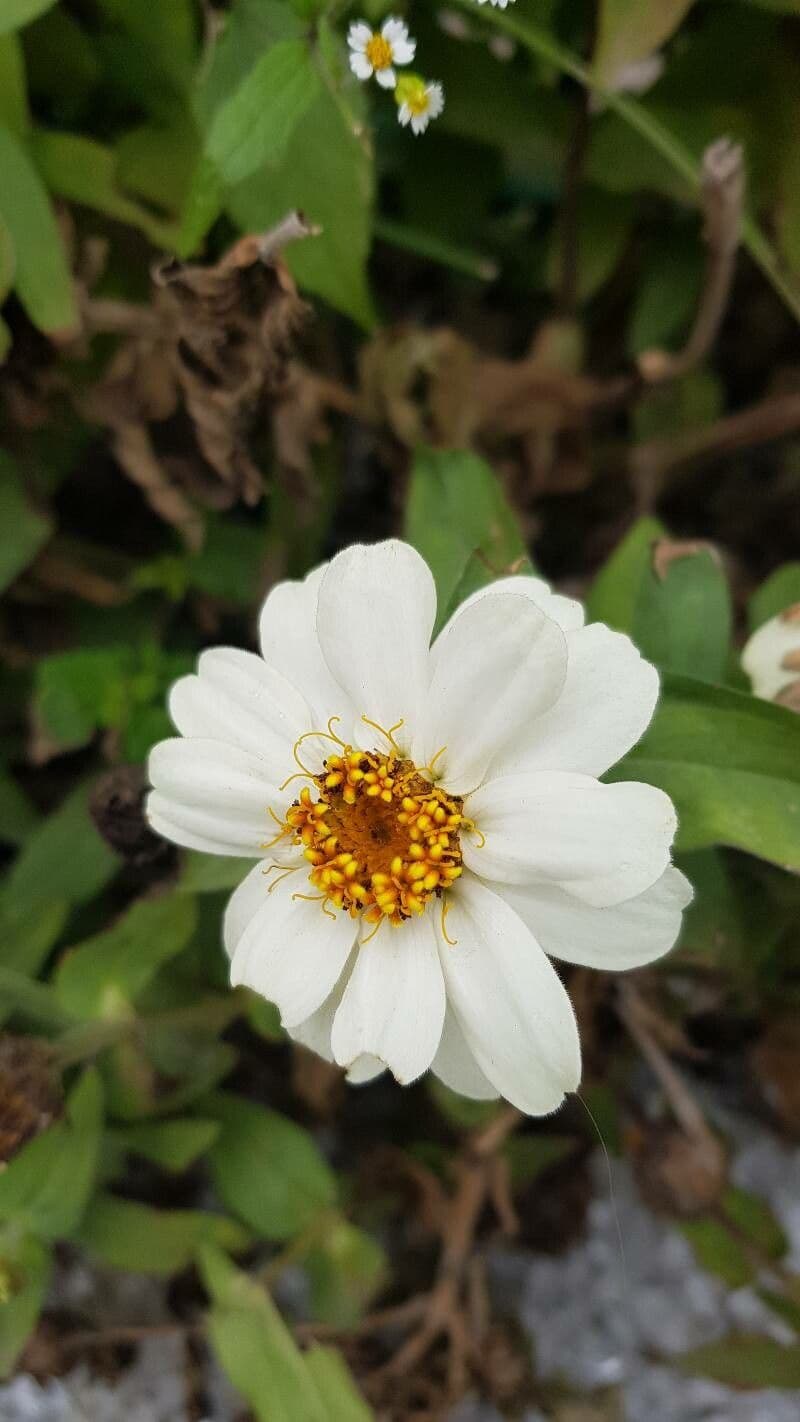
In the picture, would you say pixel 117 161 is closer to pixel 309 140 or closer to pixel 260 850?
pixel 309 140

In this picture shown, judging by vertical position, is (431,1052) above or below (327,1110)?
above

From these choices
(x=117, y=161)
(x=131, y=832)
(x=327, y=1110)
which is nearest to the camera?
(x=131, y=832)

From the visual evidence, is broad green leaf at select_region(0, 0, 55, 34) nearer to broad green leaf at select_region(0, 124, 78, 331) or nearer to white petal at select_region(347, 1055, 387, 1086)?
broad green leaf at select_region(0, 124, 78, 331)

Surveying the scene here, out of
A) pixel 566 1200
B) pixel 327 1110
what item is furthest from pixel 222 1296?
pixel 566 1200

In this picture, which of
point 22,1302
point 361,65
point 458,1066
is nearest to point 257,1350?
point 22,1302

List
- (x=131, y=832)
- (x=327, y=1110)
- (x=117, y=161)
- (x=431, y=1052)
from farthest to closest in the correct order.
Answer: (x=327, y=1110) < (x=117, y=161) < (x=131, y=832) < (x=431, y=1052)

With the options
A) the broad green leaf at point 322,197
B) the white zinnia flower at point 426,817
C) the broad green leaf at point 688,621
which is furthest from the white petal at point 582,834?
the broad green leaf at point 322,197

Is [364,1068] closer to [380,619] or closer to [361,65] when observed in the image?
[380,619]

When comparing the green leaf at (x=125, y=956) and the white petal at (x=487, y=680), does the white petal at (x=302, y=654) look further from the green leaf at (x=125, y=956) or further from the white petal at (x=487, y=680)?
the green leaf at (x=125, y=956)
